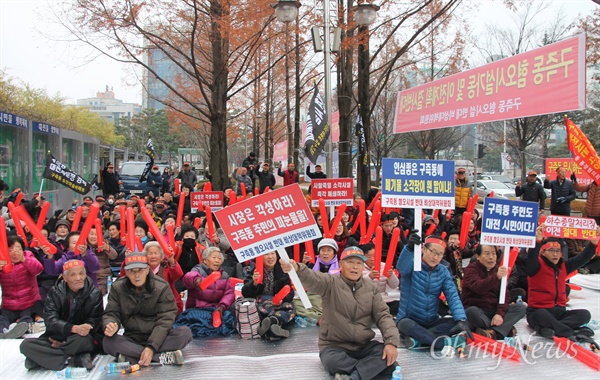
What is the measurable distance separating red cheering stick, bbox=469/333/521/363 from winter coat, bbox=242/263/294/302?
2.04 metres

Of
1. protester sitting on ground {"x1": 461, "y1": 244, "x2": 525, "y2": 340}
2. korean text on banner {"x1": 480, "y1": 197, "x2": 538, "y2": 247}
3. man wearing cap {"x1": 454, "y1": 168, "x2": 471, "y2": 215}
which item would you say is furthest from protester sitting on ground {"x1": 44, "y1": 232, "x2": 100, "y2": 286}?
man wearing cap {"x1": 454, "y1": 168, "x2": 471, "y2": 215}

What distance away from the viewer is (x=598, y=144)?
94.2 ft

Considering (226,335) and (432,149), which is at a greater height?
(432,149)

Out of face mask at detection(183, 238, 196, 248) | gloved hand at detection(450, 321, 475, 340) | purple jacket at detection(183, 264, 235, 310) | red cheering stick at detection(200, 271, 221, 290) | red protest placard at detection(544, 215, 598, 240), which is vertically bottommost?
gloved hand at detection(450, 321, 475, 340)

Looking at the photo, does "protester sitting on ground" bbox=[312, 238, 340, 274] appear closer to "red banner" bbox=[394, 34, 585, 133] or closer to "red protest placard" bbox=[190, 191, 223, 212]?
"red banner" bbox=[394, 34, 585, 133]

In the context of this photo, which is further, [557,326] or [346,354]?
[557,326]

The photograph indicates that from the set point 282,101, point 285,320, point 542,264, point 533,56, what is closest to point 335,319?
point 285,320

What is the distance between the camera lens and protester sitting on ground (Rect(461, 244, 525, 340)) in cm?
544

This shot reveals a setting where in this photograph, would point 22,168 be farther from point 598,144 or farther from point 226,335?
point 598,144

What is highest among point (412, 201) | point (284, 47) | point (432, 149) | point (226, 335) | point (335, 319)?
point (284, 47)

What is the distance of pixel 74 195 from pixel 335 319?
51.0 feet

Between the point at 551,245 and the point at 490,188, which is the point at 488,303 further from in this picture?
the point at 490,188

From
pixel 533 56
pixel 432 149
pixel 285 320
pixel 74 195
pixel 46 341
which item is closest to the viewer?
pixel 46 341

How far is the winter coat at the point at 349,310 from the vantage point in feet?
14.7
